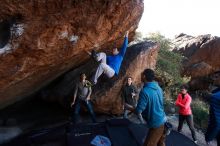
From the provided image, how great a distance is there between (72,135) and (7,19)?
126 inches

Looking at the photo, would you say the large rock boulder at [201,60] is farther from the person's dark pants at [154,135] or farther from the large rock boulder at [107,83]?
the person's dark pants at [154,135]

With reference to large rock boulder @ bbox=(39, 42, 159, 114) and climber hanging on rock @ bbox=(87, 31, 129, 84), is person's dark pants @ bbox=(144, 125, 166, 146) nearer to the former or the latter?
climber hanging on rock @ bbox=(87, 31, 129, 84)

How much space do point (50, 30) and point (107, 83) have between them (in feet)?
13.9

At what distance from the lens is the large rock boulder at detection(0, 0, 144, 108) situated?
22.0 ft

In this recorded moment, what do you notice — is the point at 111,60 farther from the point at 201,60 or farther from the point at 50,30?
the point at 201,60

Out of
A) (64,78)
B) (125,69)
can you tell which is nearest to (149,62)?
(125,69)

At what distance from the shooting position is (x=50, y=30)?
719cm

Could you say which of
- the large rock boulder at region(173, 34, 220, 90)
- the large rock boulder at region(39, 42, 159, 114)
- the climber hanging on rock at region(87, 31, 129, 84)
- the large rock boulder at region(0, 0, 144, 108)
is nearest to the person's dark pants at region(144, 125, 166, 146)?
the large rock boulder at region(0, 0, 144, 108)

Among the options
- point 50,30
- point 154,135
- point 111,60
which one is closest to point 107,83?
point 111,60

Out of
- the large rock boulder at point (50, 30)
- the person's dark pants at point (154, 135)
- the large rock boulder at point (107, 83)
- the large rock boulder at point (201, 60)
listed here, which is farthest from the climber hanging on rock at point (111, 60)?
the large rock boulder at point (201, 60)

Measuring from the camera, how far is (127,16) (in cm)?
905

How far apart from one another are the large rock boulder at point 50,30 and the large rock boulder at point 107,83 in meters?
1.88

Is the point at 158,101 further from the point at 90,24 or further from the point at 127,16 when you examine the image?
the point at 127,16

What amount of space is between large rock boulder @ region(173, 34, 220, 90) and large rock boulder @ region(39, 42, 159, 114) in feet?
34.5
